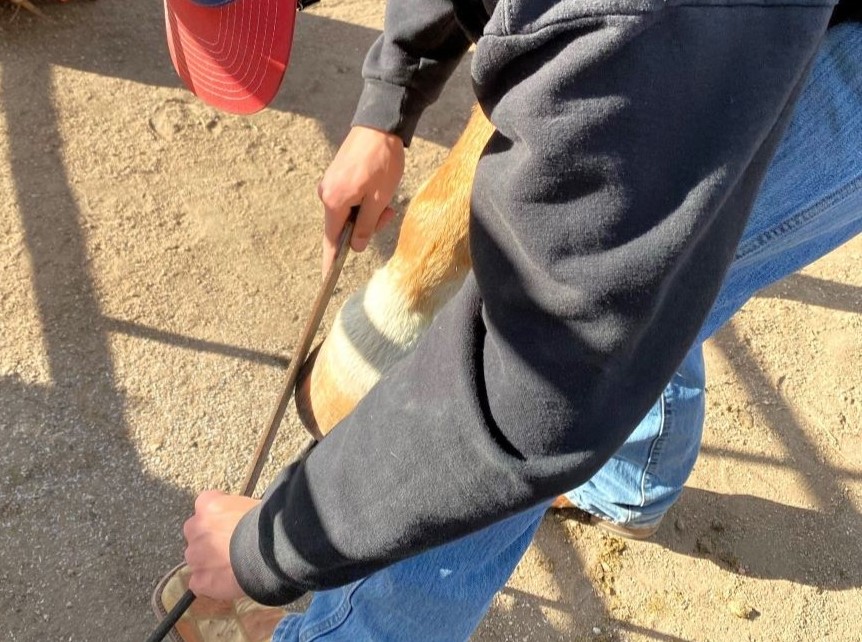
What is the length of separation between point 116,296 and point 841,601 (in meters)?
1.88

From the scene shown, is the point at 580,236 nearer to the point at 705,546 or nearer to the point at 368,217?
the point at 368,217

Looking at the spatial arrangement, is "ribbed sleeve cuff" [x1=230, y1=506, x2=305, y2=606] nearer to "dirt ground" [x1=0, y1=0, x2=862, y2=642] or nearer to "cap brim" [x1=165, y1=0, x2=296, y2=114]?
"dirt ground" [x1=0, y1=0, x2=862, y2=642]

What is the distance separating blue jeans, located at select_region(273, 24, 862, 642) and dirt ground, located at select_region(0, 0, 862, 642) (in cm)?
50

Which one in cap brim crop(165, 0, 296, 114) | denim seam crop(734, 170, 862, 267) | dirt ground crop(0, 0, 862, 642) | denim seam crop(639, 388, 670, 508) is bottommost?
dirt ground crop(0, 0, 862, 642)

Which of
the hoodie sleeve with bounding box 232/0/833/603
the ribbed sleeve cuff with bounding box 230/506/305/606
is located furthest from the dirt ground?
the hoodie sleeve with bounding box 232/0/833/603

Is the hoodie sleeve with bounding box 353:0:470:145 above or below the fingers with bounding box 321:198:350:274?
above

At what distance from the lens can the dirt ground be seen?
5.93 feet

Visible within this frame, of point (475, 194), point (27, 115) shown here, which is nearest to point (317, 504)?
point (475, 194)

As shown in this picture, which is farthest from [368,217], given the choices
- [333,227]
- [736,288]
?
[736,288]

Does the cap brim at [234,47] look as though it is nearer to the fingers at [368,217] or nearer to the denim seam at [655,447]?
the fingers at [368,217]

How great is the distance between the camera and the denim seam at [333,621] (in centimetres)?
120

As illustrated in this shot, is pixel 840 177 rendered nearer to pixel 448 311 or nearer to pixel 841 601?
pixel 448 311

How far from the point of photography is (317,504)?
Answer: 0.92m

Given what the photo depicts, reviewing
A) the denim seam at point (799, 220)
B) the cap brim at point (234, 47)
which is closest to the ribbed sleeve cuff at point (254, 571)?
the denim seam at point (799, 220)
